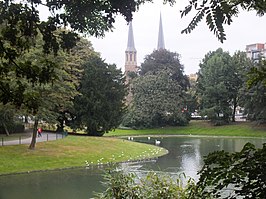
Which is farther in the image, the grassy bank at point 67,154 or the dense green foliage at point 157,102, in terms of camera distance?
the dense green foliage at point 157,102

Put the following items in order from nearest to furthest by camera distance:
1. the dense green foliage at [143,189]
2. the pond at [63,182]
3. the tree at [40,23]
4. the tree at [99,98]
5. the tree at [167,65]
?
the tree at [40,23], the dense green foliage at [143,189], the pond at [63,182], the tree at [99,98], the tree at [167,65]

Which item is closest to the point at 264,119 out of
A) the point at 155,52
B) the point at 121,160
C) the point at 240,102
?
the point at 240,102

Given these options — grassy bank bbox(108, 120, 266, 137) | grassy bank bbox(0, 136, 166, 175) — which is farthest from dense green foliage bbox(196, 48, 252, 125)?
grassy bank bbox(0, 136, 166, 175)

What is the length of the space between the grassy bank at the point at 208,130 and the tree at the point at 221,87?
1551mm

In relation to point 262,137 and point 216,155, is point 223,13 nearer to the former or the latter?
point 216,155

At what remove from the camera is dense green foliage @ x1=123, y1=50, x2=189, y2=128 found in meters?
44.9

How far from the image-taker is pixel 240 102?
4262 centimetres

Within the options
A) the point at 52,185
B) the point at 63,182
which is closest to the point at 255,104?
the point at 63,182

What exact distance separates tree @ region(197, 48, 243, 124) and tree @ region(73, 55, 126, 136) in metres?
16.7

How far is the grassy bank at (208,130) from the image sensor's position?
39500 mm

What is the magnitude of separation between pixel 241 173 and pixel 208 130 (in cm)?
4135

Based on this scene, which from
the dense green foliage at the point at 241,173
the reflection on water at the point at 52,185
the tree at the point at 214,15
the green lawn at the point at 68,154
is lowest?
the reflection on water at the point at 52,185

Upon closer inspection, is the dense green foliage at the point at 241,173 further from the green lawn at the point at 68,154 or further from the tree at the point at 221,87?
the tree at the point at 221,87

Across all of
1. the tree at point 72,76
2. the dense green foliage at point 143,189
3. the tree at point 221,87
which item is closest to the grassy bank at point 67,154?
the tree at point 72,76
